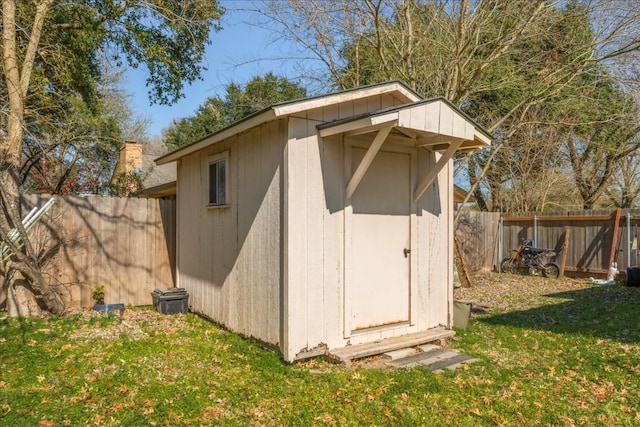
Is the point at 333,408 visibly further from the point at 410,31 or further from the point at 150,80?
the point at 150,80

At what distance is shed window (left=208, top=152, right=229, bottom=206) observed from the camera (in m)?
5.77

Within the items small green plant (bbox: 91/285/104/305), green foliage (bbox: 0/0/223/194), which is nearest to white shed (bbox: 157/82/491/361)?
small green plant (bbox: 91/285/104/305)

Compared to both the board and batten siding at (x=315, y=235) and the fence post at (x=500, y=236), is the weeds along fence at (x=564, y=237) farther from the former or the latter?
the board and batten siding at (x=315, y=235)

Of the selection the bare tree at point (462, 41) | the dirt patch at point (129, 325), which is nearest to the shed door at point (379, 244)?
the dirt patch at point (129, 325)

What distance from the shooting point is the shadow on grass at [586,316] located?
5746mm

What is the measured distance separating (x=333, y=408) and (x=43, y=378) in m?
2.58

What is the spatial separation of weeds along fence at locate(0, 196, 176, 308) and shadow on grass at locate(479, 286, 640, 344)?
5.60 m

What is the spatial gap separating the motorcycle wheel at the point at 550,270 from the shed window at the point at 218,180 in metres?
9.32

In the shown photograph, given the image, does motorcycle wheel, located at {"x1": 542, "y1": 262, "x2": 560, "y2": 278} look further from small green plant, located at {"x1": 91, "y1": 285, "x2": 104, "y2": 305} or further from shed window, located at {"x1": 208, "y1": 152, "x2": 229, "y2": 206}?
small green plant, located at {"x1": 91, "y1": 285, "x2": 104, "y2": 305}

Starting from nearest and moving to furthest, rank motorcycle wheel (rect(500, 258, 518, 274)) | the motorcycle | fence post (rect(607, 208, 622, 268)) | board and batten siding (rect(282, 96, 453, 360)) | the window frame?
board and batten siding (rect(282, 96, 453, 360)) → the window frame → fence post (rect(607, 208, 622, 268)) → the motorcycle → motorcycle wheel (rect(500, 258, 518, 274))

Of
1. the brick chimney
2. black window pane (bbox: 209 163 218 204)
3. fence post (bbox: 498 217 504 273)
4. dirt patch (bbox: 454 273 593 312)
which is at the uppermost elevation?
the brick chimney

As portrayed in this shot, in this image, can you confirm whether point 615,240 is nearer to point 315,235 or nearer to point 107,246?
point 315,235

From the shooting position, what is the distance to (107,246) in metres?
7.02

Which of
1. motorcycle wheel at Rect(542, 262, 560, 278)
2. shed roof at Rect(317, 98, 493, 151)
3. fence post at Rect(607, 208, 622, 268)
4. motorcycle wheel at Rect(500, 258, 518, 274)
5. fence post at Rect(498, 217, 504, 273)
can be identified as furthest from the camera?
fence post at Rect(498, 217, 504, 273)
